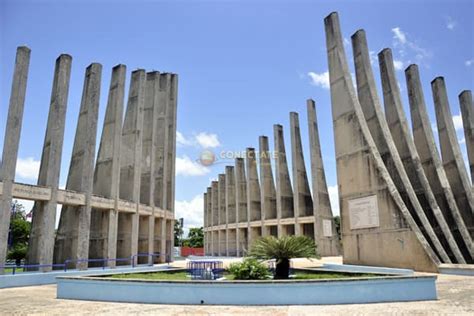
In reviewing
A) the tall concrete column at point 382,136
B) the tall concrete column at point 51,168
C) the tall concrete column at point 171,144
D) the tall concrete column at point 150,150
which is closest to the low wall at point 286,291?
the tall concrete column at point 51,168

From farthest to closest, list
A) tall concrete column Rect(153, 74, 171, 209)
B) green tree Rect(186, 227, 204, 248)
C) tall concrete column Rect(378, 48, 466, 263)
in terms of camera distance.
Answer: green tree Rect(186, 227, 204, 248)
tall concrete column Rect(153, 74, 171, 209)
tall concrete column Rect(378, 48, 466, 263)

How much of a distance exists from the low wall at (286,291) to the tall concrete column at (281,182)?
30286 millimetres

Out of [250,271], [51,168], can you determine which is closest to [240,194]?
[51,168]

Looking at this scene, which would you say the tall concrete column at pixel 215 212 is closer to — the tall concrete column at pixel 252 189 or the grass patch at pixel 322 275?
the tall concrete column at pixel 252 189

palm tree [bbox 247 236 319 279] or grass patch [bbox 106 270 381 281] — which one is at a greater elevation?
palm tree [bbox 247 236 319 279]

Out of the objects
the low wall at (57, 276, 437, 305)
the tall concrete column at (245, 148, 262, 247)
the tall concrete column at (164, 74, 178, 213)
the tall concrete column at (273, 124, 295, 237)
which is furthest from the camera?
the tall concrete column at (245, 148, 262, 247)

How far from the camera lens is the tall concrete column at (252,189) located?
44.8m

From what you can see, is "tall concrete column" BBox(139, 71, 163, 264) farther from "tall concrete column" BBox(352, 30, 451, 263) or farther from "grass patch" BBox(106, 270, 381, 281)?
"tall concrete column" BBox(352, 30, 451, 263)

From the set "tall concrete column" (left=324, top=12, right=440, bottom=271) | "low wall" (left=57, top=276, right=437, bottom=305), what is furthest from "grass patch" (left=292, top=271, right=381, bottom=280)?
"tall concrete column" (left=324, top=12, right=440, bottom=271)

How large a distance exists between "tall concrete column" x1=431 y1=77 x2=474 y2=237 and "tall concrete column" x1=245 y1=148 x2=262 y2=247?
2219cm

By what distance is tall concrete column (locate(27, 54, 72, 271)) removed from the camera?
17031mm

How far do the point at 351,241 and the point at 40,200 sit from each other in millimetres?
15934

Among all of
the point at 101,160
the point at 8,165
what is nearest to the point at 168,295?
the point at 8,165

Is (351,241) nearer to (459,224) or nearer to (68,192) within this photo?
(459,224)
